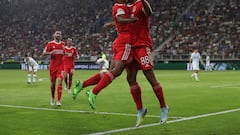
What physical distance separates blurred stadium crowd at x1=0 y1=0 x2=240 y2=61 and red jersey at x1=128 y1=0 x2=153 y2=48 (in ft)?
140

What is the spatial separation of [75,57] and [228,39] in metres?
34.7

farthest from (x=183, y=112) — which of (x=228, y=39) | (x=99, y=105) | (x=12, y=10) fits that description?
(x=12, y=10)

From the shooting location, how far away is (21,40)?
223 ft

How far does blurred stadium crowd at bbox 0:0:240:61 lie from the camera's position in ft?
171

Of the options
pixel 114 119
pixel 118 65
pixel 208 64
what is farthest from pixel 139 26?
pixel 208 64

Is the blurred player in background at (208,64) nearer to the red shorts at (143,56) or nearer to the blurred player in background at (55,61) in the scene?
the blurred player in background at (55,61)

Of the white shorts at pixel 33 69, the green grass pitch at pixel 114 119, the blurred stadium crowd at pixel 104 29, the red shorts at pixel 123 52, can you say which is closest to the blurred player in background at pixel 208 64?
the blurred stadium crowd at pixel 104 29

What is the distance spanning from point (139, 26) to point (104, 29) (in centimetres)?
5300

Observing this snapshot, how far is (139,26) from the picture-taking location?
8.49m

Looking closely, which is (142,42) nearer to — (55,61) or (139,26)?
(139,26)

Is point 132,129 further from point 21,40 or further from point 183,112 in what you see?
point 21,40

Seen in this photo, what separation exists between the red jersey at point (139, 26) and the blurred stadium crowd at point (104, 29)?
140ft

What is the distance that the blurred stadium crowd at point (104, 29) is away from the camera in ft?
171

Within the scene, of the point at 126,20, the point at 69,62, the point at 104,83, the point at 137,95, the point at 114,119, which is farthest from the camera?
the point at 69,62
